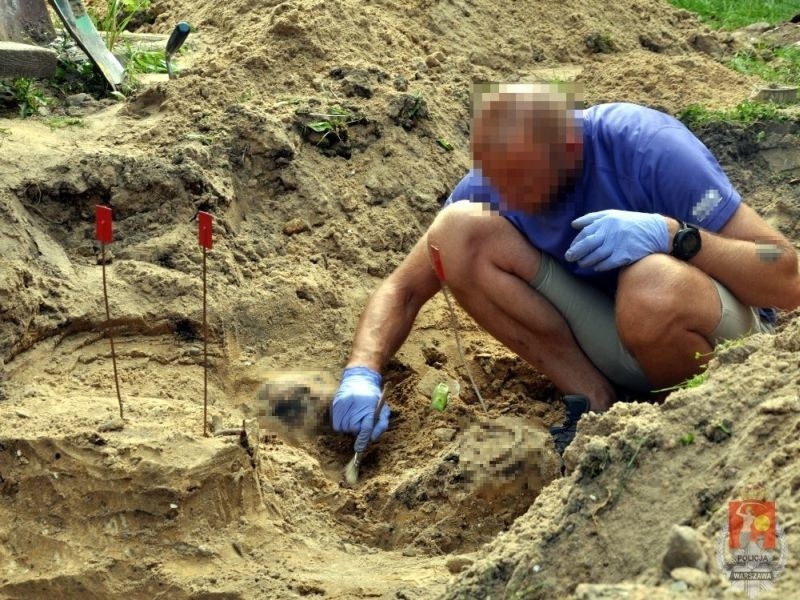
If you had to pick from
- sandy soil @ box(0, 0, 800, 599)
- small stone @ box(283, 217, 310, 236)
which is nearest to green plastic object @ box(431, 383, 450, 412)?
sandy soil @ box(0, 0, 800, 599)

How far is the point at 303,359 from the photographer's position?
400 cm

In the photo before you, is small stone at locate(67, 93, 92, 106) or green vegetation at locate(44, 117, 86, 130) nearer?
green vegetation at locate(44, 117, 86, 130)

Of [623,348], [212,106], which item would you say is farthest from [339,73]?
[623,348]

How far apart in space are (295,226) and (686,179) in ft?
5.22

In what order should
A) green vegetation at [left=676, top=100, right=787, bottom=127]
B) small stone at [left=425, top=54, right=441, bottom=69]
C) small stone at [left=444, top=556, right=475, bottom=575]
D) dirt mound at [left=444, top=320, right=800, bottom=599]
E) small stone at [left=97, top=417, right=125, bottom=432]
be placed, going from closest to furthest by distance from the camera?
dirt mound at [left=444, top=320, right=800, bottom=599]
small stone at [left=444, top=556, right=475, bottom=575]
small stone at [left=97, top=417, right=125, bottom=432]
green vegetation at [left=676, top=100, right=787, bottom=127]
small stone at [left=425, top=54, right=441, bottom=69]

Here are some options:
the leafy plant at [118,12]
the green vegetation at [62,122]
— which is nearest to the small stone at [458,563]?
the green vegetation at [62,122]

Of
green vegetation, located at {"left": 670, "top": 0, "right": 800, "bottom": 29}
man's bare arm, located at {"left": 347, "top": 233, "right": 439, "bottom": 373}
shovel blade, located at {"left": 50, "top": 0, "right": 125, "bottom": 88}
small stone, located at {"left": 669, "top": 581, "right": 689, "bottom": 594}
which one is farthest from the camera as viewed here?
green vegetation, located at {"left": 670, "top": 0, "right": 800, "bottom": 29}

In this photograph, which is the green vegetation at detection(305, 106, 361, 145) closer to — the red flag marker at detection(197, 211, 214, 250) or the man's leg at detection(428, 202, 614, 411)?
the man's leg at detection(428, 202, 614, 411)

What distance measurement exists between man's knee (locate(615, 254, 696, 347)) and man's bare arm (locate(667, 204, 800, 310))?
0.08 meters

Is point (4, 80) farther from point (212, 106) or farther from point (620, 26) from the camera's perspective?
point (620, 26)

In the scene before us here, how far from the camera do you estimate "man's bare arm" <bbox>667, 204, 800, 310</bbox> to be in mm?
3252

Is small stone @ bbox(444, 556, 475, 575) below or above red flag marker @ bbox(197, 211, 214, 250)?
below

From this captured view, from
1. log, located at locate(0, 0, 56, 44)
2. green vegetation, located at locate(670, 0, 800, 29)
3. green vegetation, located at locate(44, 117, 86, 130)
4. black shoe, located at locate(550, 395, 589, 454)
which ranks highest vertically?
log, located at locate(0, 0, 56, 44)

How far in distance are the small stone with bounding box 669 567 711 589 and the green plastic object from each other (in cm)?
193
